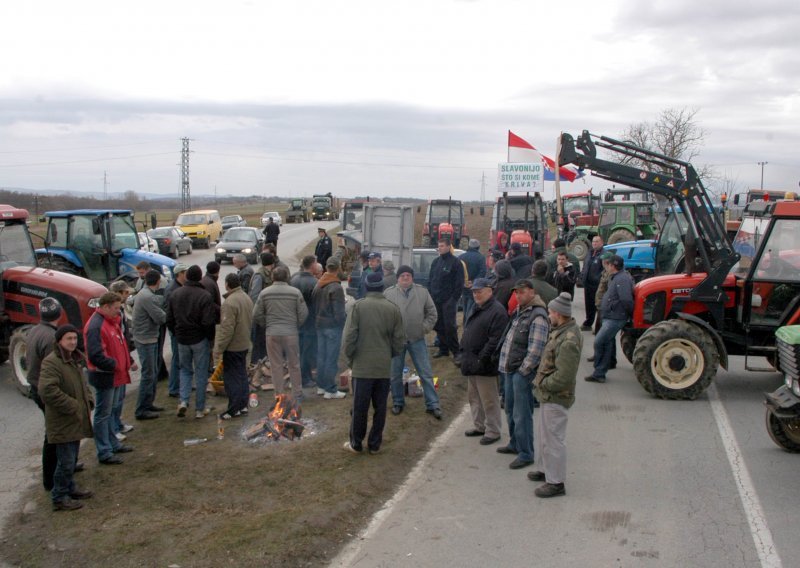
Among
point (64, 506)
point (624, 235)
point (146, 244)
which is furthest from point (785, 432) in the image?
point (146, 244)

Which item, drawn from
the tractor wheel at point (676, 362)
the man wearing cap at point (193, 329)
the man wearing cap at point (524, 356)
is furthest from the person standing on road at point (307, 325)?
the tractor wheel at point (676, 362)

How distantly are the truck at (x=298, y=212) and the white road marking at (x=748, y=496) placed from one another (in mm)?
59823

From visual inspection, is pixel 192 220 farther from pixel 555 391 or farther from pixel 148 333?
pixel 555 391

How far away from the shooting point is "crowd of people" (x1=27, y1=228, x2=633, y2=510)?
6.53 metres

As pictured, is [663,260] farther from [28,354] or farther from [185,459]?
[28,354]

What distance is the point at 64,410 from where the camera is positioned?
6344 mm

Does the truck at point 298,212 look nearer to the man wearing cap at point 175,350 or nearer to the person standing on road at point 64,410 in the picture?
the man wearing cap at point 175,350

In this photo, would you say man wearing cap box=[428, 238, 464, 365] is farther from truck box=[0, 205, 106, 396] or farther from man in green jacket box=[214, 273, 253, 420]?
truck box=[0, 205, 106, 396]

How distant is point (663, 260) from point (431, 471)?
9872 millimetres

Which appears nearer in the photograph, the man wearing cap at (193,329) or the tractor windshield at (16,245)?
the man wearing cap at (193,329)

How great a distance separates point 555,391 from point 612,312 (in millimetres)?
4333

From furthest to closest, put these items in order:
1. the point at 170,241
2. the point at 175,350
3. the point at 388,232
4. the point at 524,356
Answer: the point at 170,241, the point at 388,232, the point at 175,350, the point at 524,356

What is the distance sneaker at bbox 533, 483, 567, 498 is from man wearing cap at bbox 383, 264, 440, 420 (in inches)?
95.3

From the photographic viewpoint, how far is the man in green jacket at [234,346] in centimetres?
884
